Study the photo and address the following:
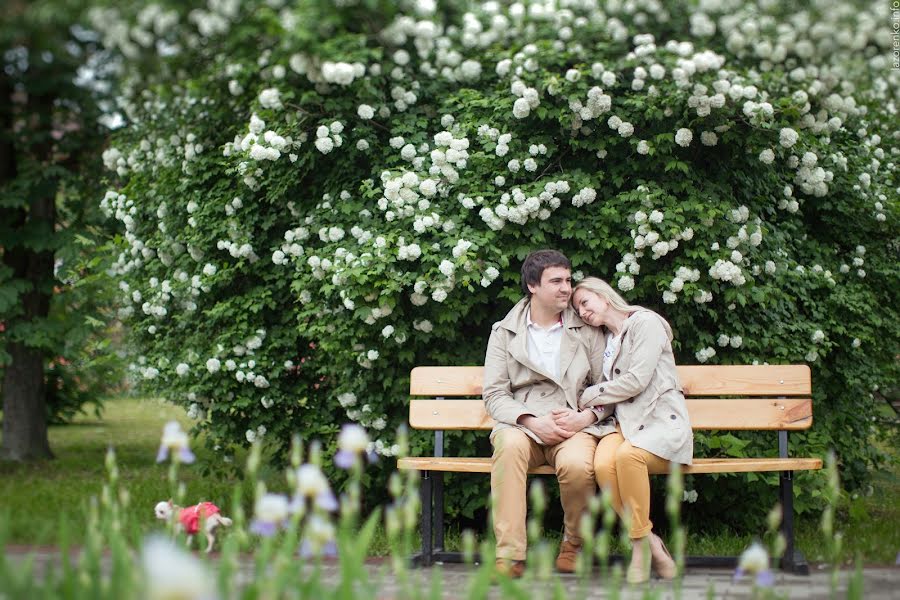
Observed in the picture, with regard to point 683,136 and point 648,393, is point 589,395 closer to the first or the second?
point 648,393

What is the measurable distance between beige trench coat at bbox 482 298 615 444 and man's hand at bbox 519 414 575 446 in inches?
2.6

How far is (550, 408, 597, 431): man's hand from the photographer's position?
429 cm

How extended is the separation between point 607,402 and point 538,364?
379 mm

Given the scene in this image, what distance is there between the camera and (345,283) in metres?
5.01

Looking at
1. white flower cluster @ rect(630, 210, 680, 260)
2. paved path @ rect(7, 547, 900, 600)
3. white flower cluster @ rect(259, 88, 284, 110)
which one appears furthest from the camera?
white flower cluster @ rect(259, 88, 284, 110)

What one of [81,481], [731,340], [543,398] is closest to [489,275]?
[543,398]

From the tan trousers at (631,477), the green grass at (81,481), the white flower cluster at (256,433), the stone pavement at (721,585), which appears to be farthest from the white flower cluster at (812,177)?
the green grass at (81,481)

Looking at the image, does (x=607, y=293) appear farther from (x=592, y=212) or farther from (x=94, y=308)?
(x=94, y=308)

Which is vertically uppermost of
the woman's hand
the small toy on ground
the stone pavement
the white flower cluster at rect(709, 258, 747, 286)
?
the white flower cluster at rect(709, 258, 747, 286)

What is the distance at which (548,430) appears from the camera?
4266 millimetres

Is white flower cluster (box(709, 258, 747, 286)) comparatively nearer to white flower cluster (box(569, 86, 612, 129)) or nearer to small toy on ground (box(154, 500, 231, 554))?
white flower cluster (box(569, 86, 612, 129))

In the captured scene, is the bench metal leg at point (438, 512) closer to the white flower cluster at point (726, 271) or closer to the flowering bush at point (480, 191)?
the flowering bush at point (480, 191)

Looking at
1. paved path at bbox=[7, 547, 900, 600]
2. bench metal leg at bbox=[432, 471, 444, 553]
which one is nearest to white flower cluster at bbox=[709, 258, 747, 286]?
paved path at bbox=[7, 547, 900, 600]

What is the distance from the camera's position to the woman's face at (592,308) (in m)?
4.40
